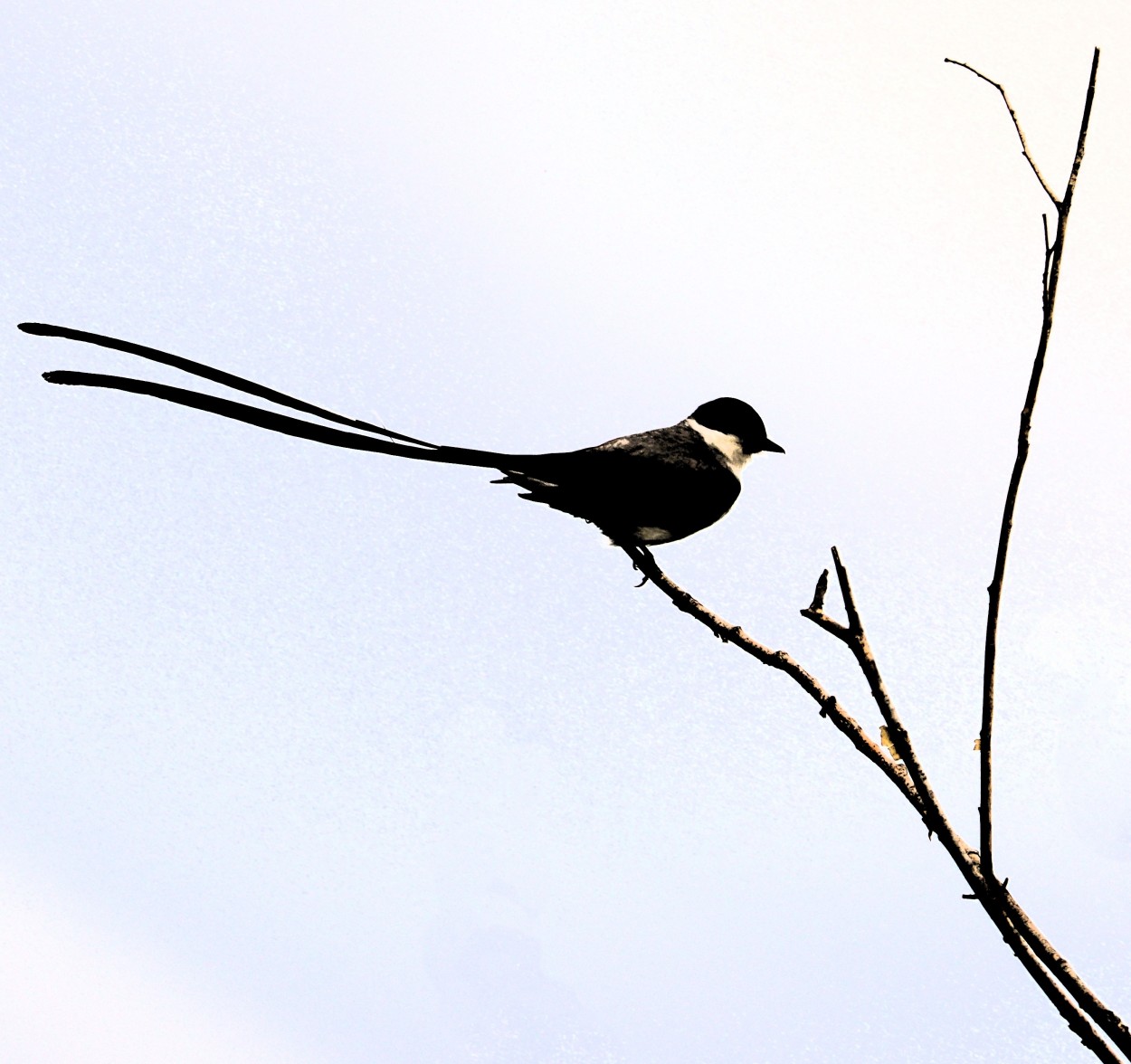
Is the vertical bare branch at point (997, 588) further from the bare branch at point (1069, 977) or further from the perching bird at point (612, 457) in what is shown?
the perching bird at point (612, 457)

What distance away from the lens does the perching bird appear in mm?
1326

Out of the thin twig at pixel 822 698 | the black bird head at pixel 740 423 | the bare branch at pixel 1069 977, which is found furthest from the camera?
the black bird head at pixel 740 423

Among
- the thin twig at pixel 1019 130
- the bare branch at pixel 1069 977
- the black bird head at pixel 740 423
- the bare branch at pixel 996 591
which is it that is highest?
the black bird head at pixel 740 423

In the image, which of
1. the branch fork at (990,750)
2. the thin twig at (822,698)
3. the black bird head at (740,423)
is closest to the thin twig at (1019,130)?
the branch fork at (990,750)

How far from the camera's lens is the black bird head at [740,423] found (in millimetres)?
2889

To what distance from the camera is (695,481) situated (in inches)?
99.3

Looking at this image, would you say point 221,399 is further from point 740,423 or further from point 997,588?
point 740,423

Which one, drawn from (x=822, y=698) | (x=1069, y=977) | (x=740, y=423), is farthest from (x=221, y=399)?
(x=740, y=423)

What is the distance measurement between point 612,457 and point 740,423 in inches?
25.0

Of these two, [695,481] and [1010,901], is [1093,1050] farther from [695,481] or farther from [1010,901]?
[695,481]

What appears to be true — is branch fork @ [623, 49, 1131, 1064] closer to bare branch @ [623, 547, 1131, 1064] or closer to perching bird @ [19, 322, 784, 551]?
bare branch @ [623, 547, 1131, 1064]

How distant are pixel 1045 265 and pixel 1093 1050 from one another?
81 cm

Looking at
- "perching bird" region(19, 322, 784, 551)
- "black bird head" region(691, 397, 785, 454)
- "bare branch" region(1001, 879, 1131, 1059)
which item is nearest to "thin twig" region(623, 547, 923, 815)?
Result: "bare branch" region(1001, 879, 1131, 1059)

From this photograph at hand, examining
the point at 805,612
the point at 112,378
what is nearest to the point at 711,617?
the point at 805,612
